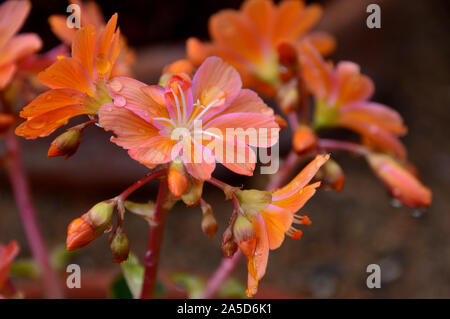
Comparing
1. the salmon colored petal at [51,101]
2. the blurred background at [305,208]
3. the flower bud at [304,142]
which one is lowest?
the blurred background at [305,208]

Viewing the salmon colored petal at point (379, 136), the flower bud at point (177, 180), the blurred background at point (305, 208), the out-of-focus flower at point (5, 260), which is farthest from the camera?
the blurred background at point (305, 208)

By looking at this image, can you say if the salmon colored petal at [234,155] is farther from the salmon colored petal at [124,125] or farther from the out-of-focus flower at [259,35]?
the out-of-focus flower at [259,35]

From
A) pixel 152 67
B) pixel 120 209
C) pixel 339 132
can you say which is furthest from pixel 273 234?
pixel 339 132

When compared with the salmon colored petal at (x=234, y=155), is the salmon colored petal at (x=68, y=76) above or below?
above

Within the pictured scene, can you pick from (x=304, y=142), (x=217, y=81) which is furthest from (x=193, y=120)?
(x=304, y=142)

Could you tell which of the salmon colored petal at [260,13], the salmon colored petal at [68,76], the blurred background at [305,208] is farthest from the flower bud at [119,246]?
the blurred background at [305,208]

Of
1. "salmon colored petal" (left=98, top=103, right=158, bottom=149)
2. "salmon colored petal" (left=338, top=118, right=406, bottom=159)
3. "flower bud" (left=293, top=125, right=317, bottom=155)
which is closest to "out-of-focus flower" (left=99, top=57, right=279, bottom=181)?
"salmon colored petal" (left=98, top=103, right=158, bottom=149)

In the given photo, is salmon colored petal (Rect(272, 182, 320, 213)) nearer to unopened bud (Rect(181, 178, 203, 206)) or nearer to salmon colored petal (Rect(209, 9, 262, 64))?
unopened bud (Rect(181, 178, 203, 206))
